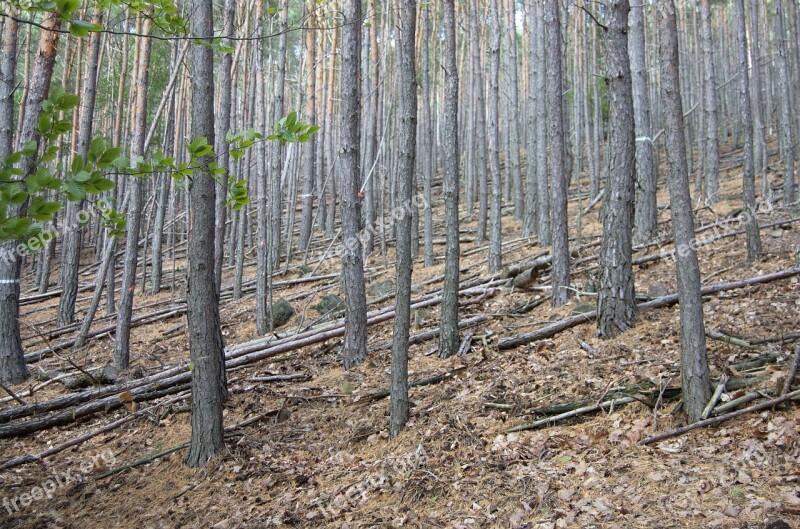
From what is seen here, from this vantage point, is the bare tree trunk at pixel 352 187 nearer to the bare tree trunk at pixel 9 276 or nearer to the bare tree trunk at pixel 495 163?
the bare tree trunk at pixel 495 163

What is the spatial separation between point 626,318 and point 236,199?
4270mm

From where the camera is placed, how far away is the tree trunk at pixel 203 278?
168 inches

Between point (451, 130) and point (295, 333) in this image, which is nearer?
point (451, 130)

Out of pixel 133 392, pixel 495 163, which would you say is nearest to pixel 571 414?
pixel 133 392

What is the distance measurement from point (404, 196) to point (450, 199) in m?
1.64

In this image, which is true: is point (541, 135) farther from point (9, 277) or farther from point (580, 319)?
point (9, 277)

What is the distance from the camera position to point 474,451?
4.20m

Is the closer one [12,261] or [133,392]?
[133,392]

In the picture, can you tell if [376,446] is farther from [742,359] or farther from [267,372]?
[742,359]

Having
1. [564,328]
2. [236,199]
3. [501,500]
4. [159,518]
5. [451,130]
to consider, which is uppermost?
[451,130]

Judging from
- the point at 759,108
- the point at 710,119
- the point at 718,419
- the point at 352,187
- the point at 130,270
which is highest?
the point at 710,119

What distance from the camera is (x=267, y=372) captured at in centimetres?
664

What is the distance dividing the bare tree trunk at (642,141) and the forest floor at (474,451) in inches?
87.3

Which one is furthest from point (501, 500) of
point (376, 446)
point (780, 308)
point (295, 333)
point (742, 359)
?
point (295, 333)
